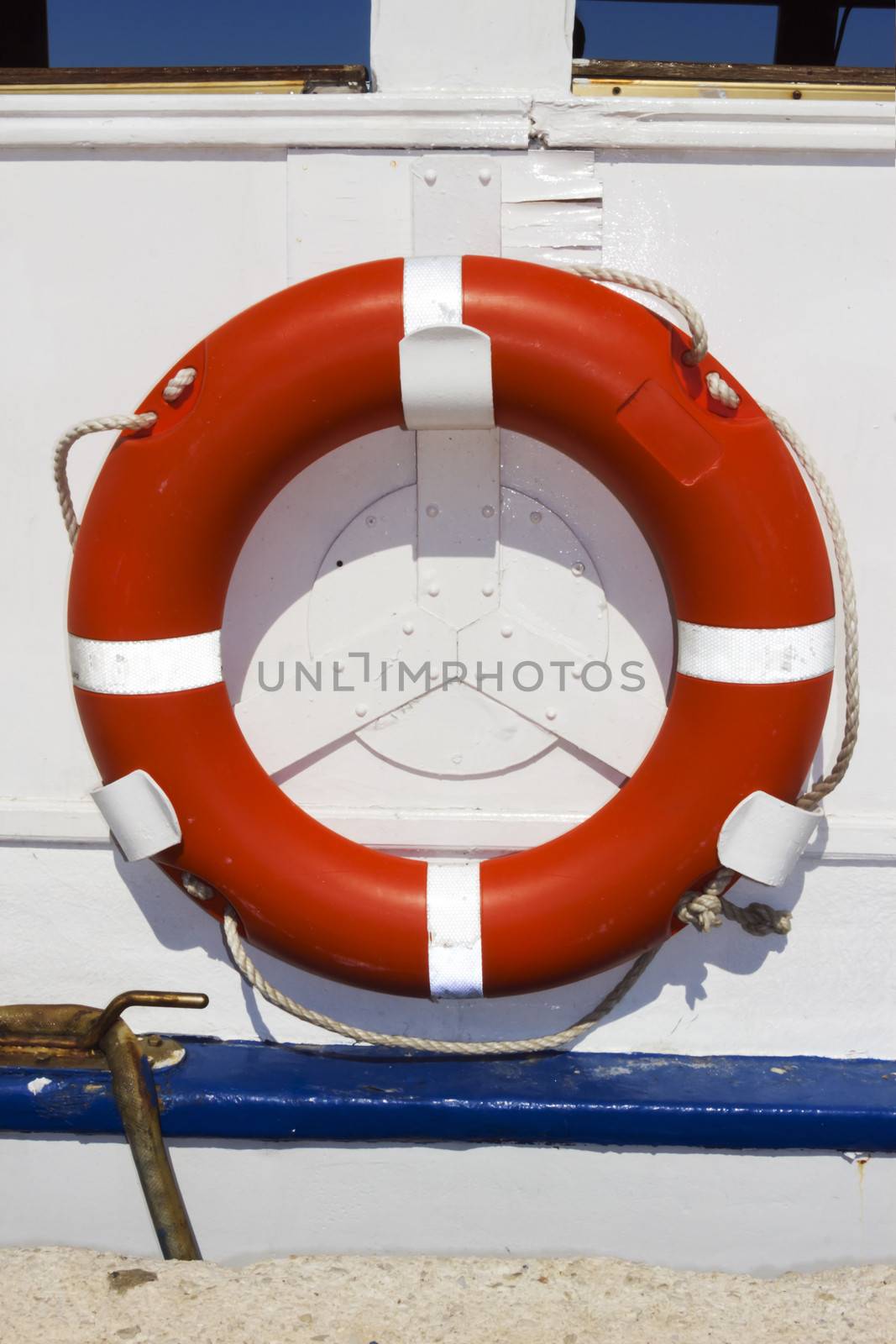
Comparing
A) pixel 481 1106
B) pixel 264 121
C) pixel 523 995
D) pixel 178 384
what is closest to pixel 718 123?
pixel 264 121

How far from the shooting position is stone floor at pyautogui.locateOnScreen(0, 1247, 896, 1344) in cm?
115

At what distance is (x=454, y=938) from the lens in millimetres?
1188

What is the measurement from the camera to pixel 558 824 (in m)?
1.32

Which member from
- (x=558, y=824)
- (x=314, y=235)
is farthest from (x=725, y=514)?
(x=314, y=235)

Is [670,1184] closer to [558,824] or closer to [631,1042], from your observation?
[631,1042]

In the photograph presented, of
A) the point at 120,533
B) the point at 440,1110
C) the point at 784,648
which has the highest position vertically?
the point at 120,533

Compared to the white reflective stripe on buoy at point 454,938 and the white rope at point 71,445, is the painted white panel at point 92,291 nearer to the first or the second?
the white rope at point 71,445

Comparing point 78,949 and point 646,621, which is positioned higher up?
point 646,621

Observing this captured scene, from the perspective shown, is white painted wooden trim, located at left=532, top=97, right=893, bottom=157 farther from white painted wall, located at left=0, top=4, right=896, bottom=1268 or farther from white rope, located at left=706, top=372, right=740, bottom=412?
white rope, located at left=706, top=372, right=740, bottom=412

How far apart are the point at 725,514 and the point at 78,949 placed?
941mm

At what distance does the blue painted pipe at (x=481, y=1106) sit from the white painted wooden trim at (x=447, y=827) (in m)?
0.26

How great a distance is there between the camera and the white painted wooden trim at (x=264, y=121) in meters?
1.21

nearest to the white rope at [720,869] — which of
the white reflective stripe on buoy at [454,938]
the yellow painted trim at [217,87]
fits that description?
the white reflective stripe on buoy at [454,938]

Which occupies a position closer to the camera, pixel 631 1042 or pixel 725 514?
pixel 725 514
